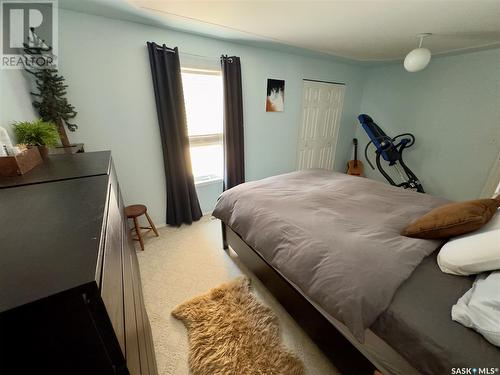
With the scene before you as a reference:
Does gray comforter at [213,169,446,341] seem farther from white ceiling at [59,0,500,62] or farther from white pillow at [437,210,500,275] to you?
white ceiling at [59,0,500,62]

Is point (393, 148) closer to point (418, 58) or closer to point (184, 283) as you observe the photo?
point (418, 58)

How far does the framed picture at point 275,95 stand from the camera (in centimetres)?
300

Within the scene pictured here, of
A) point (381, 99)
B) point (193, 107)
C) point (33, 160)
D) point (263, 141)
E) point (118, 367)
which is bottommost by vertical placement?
point (118, 367)

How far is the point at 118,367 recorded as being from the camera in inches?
17.4

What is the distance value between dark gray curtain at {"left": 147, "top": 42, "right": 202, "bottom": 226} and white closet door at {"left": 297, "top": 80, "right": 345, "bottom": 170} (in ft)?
6.81

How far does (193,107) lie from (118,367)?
2.57 meters

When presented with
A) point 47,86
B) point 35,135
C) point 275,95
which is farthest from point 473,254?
point 47,86

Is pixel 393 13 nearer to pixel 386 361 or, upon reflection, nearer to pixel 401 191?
pixel 401 191

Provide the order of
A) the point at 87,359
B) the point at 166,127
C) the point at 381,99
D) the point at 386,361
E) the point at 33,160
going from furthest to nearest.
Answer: the point at 381,99
the point at 166,127
the point at 33,160
the point at 386,361
the point at 87,359

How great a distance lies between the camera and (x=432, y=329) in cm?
76

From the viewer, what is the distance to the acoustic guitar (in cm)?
417

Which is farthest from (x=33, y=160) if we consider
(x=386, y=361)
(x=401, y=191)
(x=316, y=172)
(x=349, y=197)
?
(x=401, y=191)

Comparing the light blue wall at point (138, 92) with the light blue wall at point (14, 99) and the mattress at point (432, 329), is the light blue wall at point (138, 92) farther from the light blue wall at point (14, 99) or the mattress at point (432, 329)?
the mattress at point (432, 329)

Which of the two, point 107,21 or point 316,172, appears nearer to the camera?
point 107,21
